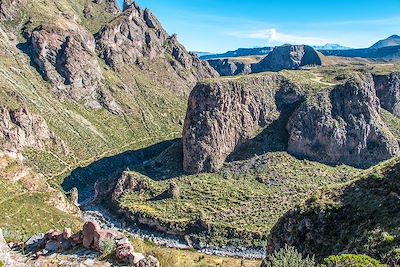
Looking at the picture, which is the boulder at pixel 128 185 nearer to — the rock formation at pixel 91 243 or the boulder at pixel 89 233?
the rock formation at pixel 91 243

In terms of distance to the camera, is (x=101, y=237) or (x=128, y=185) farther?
(x=128, y=185)

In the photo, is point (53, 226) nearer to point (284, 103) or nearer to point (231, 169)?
point (231, 169)

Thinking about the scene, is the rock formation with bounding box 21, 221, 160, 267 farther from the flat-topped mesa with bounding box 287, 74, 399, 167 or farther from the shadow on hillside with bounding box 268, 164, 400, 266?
the flat-topped mesa with bounding box 287, 74, 399, 167

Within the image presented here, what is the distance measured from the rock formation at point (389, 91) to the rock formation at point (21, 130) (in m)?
141

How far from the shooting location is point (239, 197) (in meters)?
133

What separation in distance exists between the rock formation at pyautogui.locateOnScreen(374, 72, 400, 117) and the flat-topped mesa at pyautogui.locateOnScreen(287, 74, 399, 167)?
25.2 metres

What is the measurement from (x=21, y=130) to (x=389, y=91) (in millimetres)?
149422

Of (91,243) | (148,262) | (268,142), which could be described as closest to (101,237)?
(91,243)

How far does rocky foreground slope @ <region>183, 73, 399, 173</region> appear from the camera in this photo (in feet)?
507

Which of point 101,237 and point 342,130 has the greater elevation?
point 101,237

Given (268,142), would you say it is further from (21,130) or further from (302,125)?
(21,130)

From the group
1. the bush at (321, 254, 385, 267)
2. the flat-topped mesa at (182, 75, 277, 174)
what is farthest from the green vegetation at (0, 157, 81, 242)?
the bush at (321, 254, 385, 267)

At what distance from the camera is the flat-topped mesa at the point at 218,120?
154500 millimetres

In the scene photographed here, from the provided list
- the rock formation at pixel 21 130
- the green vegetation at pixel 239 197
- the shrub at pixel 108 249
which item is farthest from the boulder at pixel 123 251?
the rock formation at pixel 21 130
